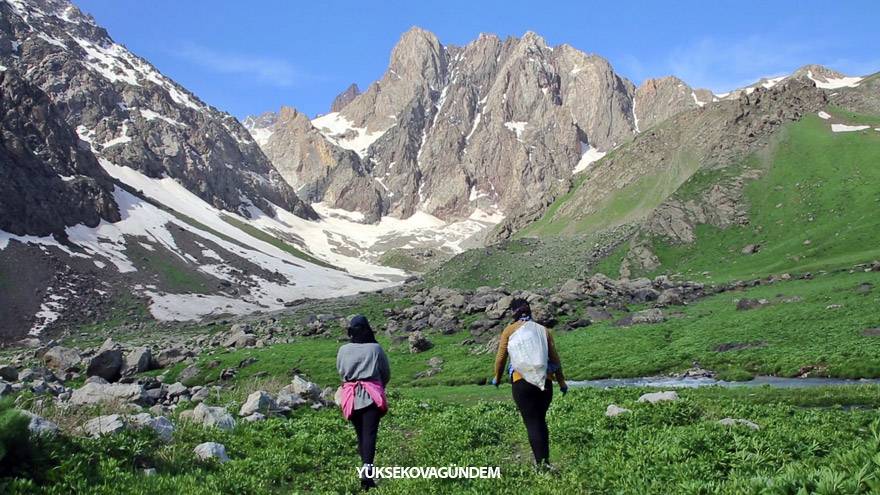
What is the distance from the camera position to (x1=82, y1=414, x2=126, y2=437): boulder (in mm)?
13089

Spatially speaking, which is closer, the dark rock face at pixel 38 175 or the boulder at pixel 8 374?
the boulder at pixel 8 374

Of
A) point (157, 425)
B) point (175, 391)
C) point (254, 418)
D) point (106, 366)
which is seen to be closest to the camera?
point (157, 425)

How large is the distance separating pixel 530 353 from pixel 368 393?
3.86 m

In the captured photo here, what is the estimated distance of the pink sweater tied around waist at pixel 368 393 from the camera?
503 inches

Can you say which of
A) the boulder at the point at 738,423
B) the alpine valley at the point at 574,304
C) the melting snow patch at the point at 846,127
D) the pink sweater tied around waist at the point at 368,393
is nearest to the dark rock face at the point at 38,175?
the alpine valley at the point at 574,304

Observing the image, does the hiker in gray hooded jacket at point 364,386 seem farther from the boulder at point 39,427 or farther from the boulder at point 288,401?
the boulder at point 288,401

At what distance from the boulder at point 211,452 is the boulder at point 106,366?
47542 millimetres

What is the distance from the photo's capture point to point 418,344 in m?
58.0

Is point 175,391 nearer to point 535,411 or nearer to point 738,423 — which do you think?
point 535,411

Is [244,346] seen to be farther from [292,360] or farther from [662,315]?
[662,315]

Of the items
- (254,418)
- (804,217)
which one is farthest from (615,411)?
(804,217)

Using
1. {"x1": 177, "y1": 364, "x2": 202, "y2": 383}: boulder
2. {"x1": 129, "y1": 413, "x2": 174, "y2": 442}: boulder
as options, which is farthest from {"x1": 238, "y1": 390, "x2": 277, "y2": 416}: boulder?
{"x1": 177, "y1": 364, "x2": 202, "y2": 383}: boulder

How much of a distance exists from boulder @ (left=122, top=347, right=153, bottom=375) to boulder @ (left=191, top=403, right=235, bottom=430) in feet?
148

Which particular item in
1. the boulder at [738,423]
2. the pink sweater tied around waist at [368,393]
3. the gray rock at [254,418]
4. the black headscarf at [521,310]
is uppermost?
the black headscarf at [521,310]
